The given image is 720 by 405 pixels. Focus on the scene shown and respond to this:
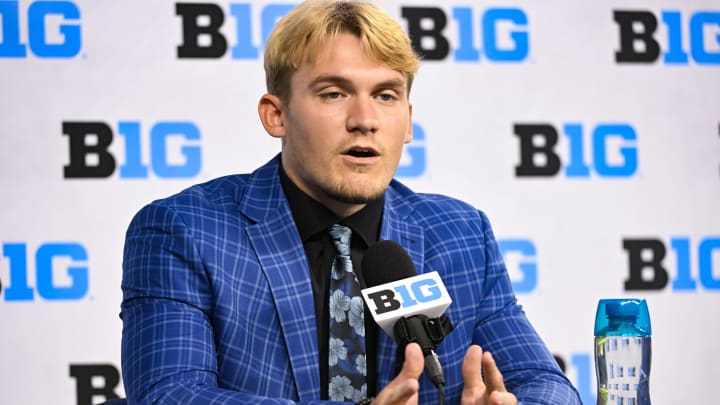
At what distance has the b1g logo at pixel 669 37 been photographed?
386 cm

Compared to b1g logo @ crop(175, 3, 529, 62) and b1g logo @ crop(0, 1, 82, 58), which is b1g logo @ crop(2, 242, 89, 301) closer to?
b1g logo @ crop(0, 1, 82, 58)

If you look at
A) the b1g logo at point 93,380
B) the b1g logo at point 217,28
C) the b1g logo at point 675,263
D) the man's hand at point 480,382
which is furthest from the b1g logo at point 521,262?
the man's hand at point 480,382

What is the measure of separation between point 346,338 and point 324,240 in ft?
0.81

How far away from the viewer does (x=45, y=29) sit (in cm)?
345

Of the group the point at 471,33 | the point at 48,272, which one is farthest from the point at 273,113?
the point at 471,33

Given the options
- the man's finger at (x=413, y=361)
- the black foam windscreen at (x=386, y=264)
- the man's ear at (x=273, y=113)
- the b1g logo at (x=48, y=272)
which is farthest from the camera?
the b1g logo at (x=48, y=272)

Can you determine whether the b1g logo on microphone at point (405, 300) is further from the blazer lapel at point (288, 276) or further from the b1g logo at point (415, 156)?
the b1g logo at point (415, 156)

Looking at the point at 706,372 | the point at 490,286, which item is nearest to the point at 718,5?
the point at 706,372


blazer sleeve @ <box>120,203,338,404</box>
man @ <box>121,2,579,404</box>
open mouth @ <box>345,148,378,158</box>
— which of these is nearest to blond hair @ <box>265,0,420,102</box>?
man @ <box>121,2,579,404</box>

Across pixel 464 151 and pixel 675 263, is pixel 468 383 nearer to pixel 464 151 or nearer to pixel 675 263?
pixel 464 151

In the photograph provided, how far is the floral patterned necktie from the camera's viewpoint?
6.44 ft

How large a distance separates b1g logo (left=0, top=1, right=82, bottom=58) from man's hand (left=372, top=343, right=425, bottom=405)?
2421 millimetres

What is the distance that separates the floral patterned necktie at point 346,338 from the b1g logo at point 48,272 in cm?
165

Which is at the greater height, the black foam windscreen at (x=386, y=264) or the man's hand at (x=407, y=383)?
the black foam windscreen at (x=386, y=264)
